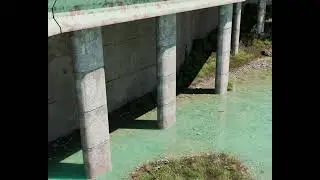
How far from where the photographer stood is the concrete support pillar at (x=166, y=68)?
46.1 feet

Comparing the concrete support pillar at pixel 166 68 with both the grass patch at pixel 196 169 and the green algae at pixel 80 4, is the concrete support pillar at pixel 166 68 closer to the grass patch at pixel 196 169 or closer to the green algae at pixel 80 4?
the grass patch at pixel 196 169

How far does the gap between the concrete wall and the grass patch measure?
3814 mm

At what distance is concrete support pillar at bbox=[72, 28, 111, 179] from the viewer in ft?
34.4

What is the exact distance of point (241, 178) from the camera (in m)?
11.5

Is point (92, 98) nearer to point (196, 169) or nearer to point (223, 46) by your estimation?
point (196, 169)

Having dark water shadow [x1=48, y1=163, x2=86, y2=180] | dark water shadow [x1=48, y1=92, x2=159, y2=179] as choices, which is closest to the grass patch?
dark water shadow [x1=48, y1=163, x2=86, y2=180]

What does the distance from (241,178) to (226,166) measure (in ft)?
2.46

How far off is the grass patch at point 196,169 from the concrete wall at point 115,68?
381 cm

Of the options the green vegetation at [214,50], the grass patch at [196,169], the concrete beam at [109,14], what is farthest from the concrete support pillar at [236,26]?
the grass patch at [196,169]

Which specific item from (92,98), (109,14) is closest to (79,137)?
(92,98)

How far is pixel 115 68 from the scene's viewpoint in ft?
52.4
